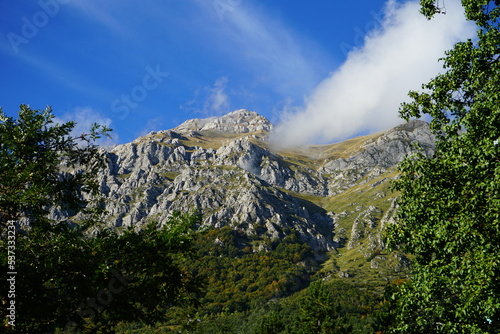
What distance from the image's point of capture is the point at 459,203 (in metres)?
12.2

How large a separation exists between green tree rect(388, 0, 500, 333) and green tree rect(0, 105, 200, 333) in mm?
9054

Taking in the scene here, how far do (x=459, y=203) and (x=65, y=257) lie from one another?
1384 centimetres

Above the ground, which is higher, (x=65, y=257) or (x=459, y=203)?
(x=65, y=257)

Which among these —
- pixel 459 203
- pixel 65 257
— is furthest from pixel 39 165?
pixel 459 203

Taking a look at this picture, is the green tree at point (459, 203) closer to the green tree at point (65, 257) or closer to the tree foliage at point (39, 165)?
the green tree at point (65, 257)

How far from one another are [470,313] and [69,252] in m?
13.5

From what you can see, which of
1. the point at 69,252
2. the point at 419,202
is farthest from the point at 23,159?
the point at 419,202

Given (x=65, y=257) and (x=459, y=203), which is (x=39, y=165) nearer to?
(x=65, y=257)

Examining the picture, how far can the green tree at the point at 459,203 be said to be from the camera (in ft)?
36.0

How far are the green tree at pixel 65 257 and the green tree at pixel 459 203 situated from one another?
9.05 meters

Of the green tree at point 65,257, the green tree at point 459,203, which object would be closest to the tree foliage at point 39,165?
the green tree at point 65,257

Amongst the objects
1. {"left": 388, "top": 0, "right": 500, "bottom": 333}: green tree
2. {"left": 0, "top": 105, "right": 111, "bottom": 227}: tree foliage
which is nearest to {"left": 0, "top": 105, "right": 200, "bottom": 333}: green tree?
{"left": 0, "top": 105, "right": 111, "bottom": 227}: tree foliage

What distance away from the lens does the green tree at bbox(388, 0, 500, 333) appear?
432 inches

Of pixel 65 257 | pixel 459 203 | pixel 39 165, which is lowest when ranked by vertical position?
pixel 459 203
